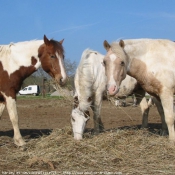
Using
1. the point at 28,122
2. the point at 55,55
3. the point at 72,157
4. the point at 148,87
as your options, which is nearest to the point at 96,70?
the point at 55,55

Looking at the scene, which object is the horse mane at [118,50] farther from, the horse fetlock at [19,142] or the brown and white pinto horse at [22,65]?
the horse fetlock at [19,142]

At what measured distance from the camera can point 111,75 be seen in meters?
5.67

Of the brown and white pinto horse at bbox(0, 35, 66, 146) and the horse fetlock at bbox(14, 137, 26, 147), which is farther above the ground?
the brown and white pinto horse at bbox(0, 35, 66, 146)

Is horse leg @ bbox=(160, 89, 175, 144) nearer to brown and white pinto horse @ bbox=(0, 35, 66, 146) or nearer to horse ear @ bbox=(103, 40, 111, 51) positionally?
horse ear @ bbox=(103, 40, 111, 51)

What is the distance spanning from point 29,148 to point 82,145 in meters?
1.13

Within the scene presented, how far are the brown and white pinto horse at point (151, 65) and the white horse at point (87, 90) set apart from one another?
1.02 meters

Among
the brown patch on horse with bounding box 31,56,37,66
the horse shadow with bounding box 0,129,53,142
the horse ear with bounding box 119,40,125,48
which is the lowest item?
the horse shadow with bounding box 0,129,53,142

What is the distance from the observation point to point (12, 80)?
7023 mm

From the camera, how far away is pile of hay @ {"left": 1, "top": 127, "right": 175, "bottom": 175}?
4918 mm

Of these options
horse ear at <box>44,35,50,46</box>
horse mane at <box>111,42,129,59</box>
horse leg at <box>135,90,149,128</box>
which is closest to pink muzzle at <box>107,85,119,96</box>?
horse mane at <box>111,42,129,59</box>

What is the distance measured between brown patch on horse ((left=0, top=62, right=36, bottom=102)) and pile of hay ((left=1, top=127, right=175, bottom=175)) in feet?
4.08

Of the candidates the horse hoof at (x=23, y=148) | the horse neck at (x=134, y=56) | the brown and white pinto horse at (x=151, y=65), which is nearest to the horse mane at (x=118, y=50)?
the brown and white pinto horse at (x=151, y=65)

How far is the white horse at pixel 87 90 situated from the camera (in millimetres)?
6797

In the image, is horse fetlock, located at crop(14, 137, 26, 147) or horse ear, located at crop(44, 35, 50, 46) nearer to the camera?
horse fetlock, located at crop(14, 137, 26, 147)
